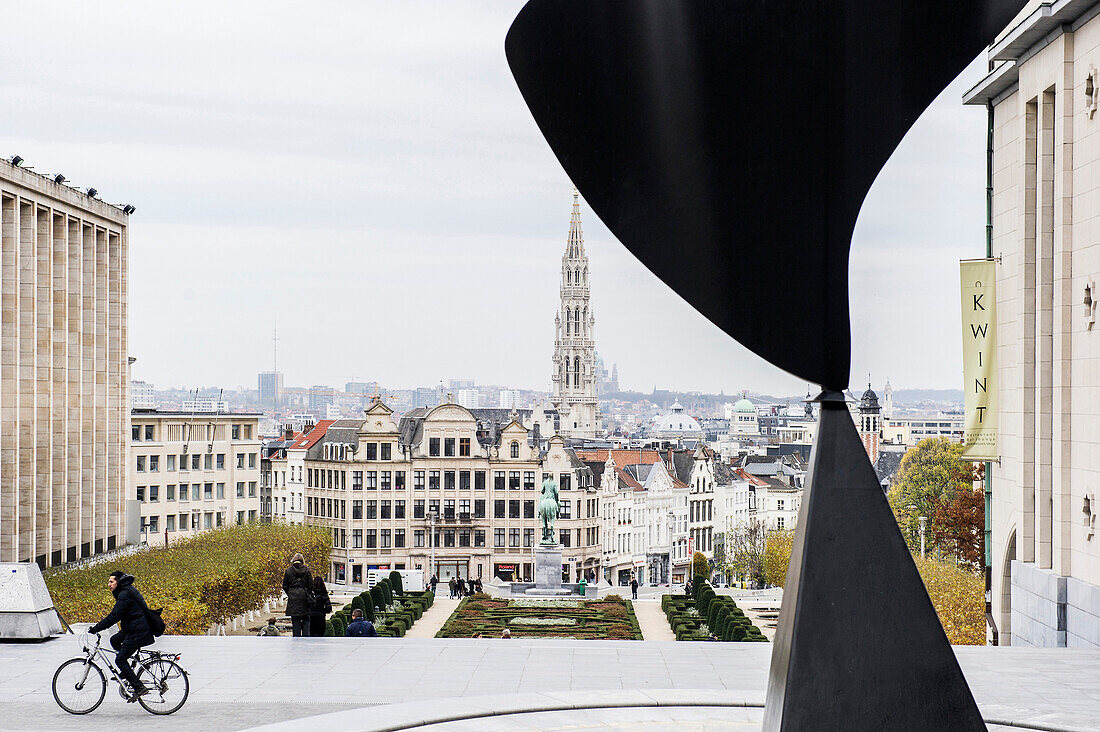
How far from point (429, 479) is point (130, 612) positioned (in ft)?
257

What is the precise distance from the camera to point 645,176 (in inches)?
390

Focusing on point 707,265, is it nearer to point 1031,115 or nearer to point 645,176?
point 645,176

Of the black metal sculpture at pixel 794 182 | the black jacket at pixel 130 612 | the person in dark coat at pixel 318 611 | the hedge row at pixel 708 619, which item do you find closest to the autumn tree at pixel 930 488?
the hedge row at pixel 708 619

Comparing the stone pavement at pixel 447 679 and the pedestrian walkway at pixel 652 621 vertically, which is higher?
the stone pavement at pixel 447 679

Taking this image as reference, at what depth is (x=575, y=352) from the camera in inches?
7023

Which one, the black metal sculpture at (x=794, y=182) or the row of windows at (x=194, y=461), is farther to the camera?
the row of windows at (x=194, y=461)

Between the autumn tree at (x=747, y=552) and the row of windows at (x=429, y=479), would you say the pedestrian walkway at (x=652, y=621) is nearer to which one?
the autumn tree at (x=747, y=552)

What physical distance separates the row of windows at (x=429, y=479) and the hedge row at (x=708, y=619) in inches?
1519

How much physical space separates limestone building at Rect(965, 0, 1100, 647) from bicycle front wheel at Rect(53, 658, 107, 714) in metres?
14.9

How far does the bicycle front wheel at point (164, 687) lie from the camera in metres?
14.4

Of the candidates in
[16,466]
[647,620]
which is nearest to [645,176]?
[647,620]

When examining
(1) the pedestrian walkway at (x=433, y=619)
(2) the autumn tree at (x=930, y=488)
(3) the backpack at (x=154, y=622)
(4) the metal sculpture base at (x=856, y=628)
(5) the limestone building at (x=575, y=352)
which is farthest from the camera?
(5) the limestone building at (x=575, y=352)

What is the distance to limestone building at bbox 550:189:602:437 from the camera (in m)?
172

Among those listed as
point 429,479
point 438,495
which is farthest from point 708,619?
point 429,479
